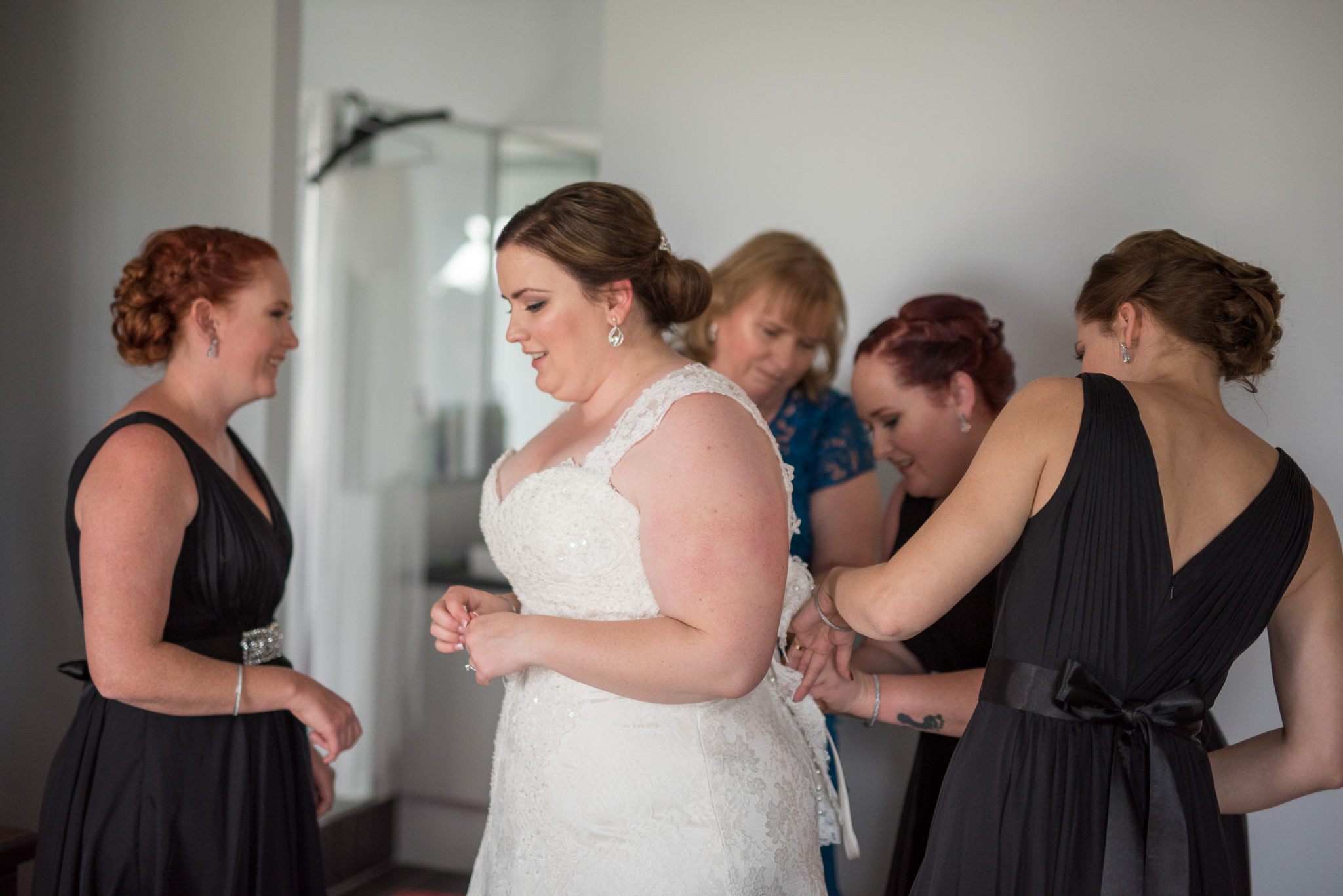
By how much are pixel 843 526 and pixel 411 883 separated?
259cm

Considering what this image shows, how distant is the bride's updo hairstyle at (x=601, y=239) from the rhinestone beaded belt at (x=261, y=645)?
94 cm

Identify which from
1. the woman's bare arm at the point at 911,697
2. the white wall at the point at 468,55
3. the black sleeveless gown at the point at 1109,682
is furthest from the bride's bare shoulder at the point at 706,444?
the white wall at the point at 468,55

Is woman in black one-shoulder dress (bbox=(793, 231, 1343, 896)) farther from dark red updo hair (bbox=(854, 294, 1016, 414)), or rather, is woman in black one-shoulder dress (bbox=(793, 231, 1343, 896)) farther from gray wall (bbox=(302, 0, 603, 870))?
gray wall (bbox=(302, 0, 603, 870))

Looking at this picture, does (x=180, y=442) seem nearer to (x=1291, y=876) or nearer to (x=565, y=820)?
(x=565, y=820)

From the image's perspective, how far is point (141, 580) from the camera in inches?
68.9

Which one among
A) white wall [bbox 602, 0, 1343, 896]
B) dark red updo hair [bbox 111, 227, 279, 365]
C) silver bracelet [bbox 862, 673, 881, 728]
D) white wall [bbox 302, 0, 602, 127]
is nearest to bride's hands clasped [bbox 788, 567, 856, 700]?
silver bracelet [bbox 862, 673, 881, 728]

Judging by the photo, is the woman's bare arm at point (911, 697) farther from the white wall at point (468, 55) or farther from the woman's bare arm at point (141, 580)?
the white wall at point (468, 55)

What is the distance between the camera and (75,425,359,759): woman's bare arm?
1738 millimetres

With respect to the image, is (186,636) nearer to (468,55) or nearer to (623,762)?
(623,762)

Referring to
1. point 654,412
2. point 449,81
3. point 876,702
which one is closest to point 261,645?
point 654,412

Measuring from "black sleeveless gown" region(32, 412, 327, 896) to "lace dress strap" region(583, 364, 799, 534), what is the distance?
833 mm

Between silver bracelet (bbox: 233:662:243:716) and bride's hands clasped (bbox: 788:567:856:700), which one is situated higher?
bride's hands clasped (bbox: 788:567:856:700)

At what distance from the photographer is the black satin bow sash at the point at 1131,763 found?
1.42m

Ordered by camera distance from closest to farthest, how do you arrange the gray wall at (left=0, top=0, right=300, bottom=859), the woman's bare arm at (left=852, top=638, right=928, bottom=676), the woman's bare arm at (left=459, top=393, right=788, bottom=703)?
the woman's bare arm at (left=459, top=393, right=788, bottom=703) < the woman's bare arm at (left=852, top=638, right=928, bottom=676) < the gray wall at (left=0, top=0, right=300, bottom=859)
